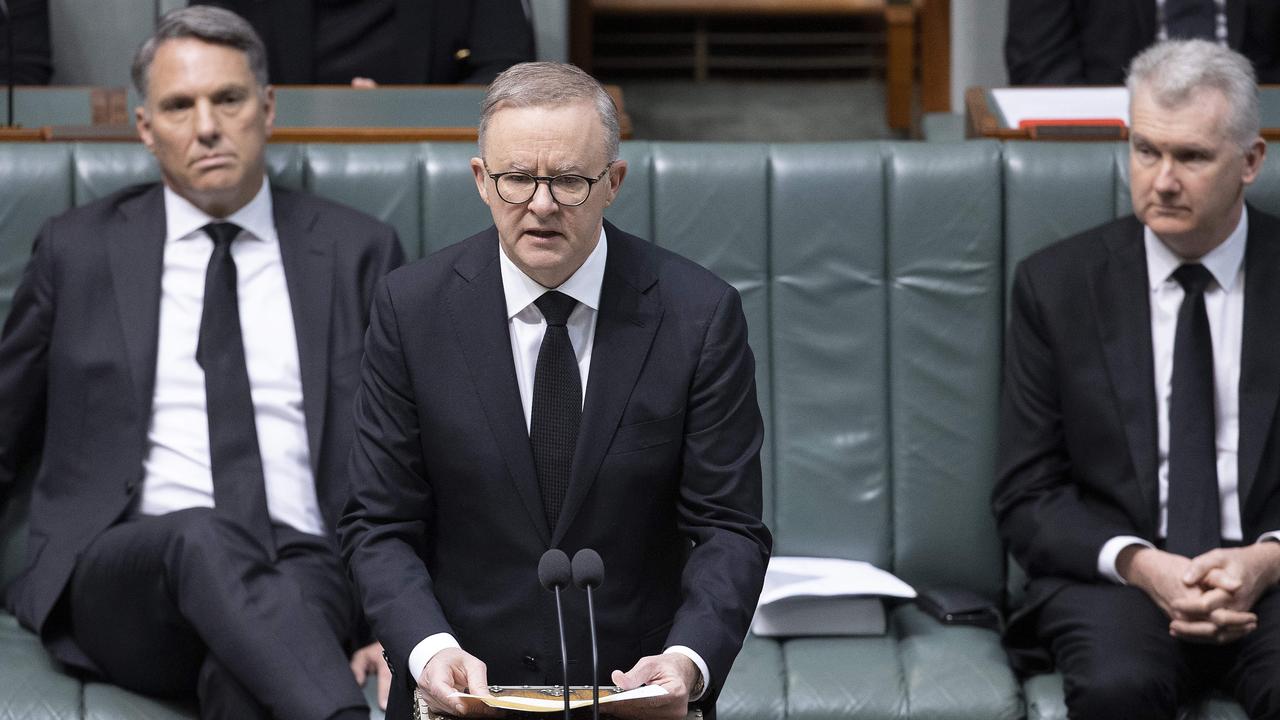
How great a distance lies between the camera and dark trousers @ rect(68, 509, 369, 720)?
8.07 ft

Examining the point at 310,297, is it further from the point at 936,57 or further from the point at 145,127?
the point at 936,57

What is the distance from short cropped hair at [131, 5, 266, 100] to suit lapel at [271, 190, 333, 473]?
0.86 feet

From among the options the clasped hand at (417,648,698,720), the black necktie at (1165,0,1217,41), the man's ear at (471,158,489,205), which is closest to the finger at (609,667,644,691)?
the clasped hand at (417,648,698,720)

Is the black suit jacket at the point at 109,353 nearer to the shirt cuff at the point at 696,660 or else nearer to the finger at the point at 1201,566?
the shirt cuff at the point at 696,660

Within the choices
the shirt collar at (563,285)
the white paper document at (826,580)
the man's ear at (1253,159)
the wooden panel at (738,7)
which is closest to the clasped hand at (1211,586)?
the white paper document at (826,580)

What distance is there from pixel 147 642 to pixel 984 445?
4.75 feet

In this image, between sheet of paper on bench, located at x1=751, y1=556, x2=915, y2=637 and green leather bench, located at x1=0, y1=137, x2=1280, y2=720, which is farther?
green leather bench, located at x1=0, y1=137, x2=1280, y2=720

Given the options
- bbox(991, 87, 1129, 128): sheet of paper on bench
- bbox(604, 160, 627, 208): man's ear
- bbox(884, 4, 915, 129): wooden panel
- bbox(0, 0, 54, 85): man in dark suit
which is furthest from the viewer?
bbox(884, 4, 915, 129): wooden panel

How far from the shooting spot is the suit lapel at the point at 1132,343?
9.00 feet

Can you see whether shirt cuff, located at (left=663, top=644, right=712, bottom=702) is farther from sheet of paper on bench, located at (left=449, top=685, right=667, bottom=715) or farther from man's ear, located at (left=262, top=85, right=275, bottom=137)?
man's ear, located at (left=262, top=85, right=275, bottom=137)

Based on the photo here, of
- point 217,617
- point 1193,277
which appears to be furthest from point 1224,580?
point 217,617

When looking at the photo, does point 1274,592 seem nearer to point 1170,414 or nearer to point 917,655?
point 1170,414

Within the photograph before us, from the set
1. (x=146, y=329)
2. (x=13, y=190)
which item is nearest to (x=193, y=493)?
(x=146, y=329)

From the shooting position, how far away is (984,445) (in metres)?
3.03
